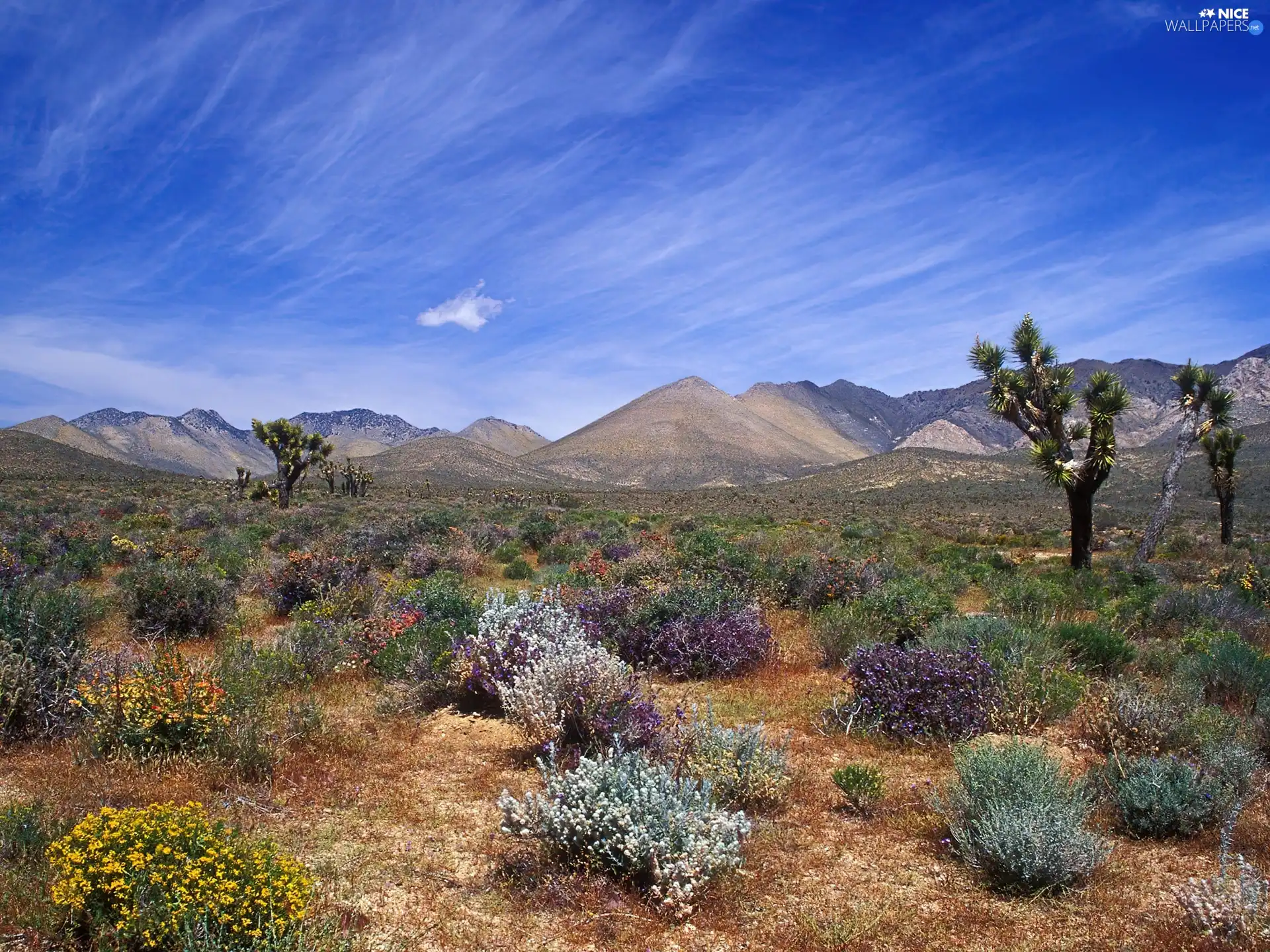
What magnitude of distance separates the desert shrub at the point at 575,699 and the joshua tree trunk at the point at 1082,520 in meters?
16.0

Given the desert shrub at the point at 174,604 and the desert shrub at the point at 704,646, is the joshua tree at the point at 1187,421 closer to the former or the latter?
the desert shrub at the point at 704,646

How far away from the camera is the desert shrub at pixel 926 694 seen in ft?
21.3

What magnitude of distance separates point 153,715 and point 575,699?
10.2 feet

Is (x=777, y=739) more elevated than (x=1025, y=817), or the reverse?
(x=1025, y=817)

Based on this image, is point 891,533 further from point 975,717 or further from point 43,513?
point 43,513

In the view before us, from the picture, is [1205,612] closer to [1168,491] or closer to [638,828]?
[638,828]

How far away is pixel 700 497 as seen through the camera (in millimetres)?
67812

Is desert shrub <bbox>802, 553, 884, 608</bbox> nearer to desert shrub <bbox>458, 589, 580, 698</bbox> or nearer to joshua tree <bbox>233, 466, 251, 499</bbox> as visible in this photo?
desert shrub <bbox>458, 589, 580, 698</bbox>

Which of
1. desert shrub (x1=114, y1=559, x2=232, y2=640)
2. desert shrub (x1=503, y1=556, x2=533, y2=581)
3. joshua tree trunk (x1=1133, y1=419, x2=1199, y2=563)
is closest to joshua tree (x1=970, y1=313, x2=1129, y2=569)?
joshua tree trunk (x1=1133, y1=419, x2=1199, y2=563)

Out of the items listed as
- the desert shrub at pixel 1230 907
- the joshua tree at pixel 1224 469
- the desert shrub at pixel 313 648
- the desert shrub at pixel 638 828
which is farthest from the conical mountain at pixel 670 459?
the desert shrub at pixel 1230 907

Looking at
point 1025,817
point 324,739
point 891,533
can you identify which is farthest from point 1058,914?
point 891,533

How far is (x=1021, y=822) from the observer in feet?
13.5

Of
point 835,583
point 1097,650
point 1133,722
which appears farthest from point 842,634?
point 1133,722

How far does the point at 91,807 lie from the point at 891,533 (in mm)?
25681
